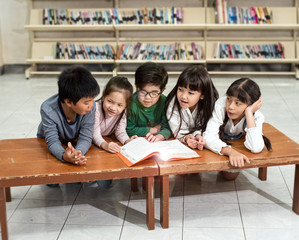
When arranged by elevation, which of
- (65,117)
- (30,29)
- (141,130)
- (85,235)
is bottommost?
(85,235)

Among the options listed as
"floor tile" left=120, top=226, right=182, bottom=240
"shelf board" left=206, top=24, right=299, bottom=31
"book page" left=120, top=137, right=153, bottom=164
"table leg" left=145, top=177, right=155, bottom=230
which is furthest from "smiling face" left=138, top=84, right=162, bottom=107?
"shelf board" left=206, top=24, right=299, bottom=31

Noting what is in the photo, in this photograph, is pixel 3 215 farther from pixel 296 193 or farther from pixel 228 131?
pixel 296 193

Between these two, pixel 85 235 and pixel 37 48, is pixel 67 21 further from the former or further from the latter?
pixel 85 235

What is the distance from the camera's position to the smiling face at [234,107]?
2.30 m

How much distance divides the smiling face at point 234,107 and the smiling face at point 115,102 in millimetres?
609

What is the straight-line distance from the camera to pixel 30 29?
6375 mm

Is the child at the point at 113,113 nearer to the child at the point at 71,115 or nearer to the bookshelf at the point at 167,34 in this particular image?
the child at the point at 71,115

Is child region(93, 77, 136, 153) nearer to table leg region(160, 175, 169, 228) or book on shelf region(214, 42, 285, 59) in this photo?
table leg region(160, 175, 169, 228)

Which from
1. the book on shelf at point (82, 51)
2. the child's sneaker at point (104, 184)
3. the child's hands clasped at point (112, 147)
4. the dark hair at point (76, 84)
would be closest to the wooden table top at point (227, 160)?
the child's hands clasped at point (112, 147)

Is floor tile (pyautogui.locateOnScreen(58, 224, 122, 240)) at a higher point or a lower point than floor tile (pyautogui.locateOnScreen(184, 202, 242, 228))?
lower

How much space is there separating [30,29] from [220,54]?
9.90 ft

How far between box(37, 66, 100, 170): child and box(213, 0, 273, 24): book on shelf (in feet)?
14.2

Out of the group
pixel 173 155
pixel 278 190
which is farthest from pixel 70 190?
pixel 278 190

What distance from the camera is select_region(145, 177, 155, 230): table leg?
2.10 m
